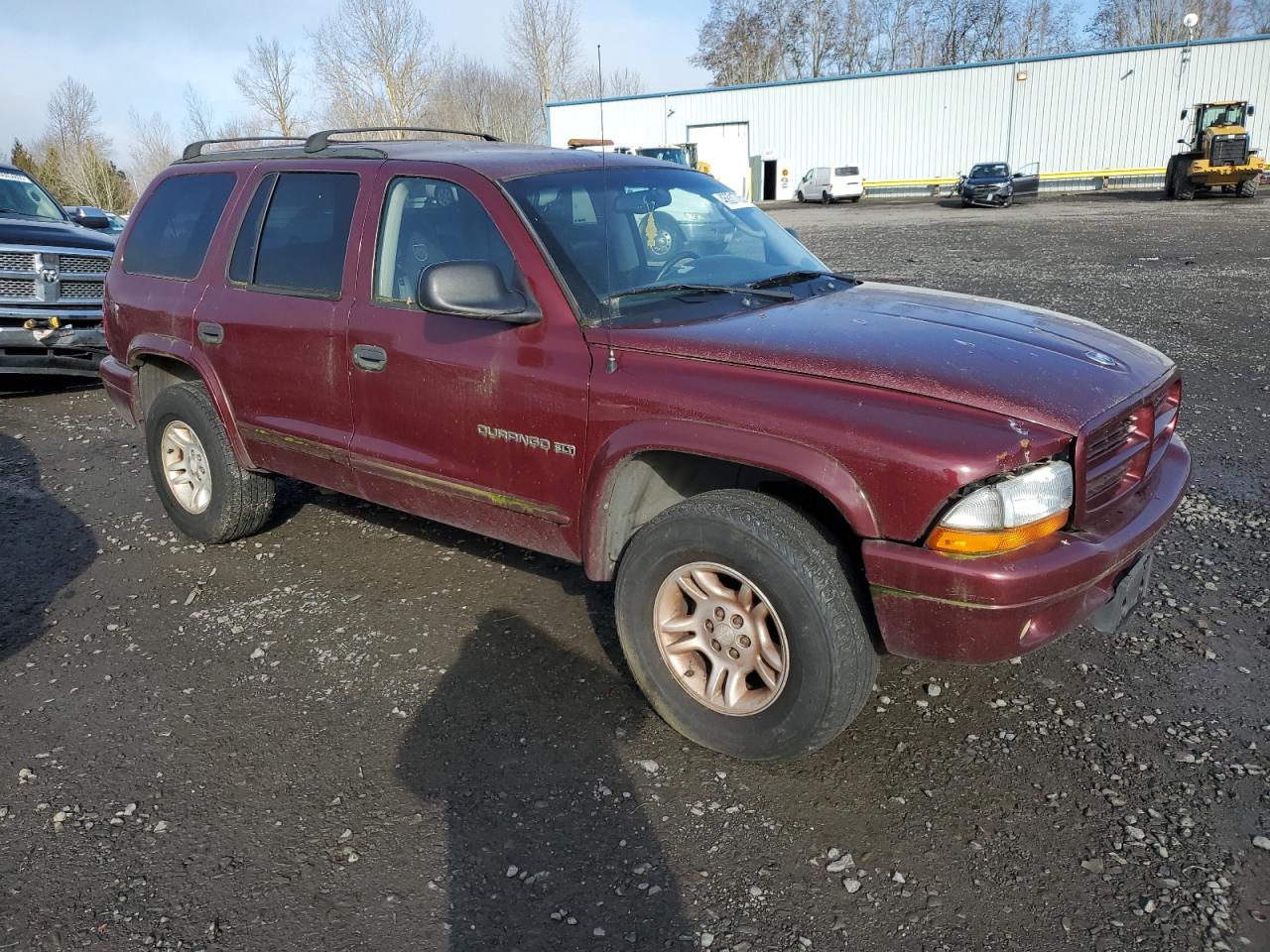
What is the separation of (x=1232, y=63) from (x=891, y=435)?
4752 cm

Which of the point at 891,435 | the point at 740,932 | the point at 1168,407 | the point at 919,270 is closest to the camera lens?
the point at 740,932

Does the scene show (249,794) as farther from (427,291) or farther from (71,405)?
(71,405)

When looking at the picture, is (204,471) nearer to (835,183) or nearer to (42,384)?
(42,384)

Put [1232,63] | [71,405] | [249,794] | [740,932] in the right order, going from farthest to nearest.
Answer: [1232,63], [71,405], [249,794], [740,932]

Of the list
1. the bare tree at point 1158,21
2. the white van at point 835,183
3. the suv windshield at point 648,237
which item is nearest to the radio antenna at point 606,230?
the suv windshield at point 648,237

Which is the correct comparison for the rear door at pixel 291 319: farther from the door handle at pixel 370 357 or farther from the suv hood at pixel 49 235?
the suv hood at pixel 49 235

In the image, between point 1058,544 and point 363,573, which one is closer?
point 1058,544

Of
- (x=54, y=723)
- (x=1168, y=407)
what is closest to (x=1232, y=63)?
(x=1168, y=407)

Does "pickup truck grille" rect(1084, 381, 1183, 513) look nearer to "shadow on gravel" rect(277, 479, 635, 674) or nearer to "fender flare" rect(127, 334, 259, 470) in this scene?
"shadow on gravel" rect(277, 479, 635, 674)

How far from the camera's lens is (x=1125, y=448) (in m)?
2.97

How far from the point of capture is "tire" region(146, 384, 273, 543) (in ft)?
15.2

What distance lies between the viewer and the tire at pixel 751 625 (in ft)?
8.95

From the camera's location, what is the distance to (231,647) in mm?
3938

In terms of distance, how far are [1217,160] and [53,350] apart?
3425 centimetres
